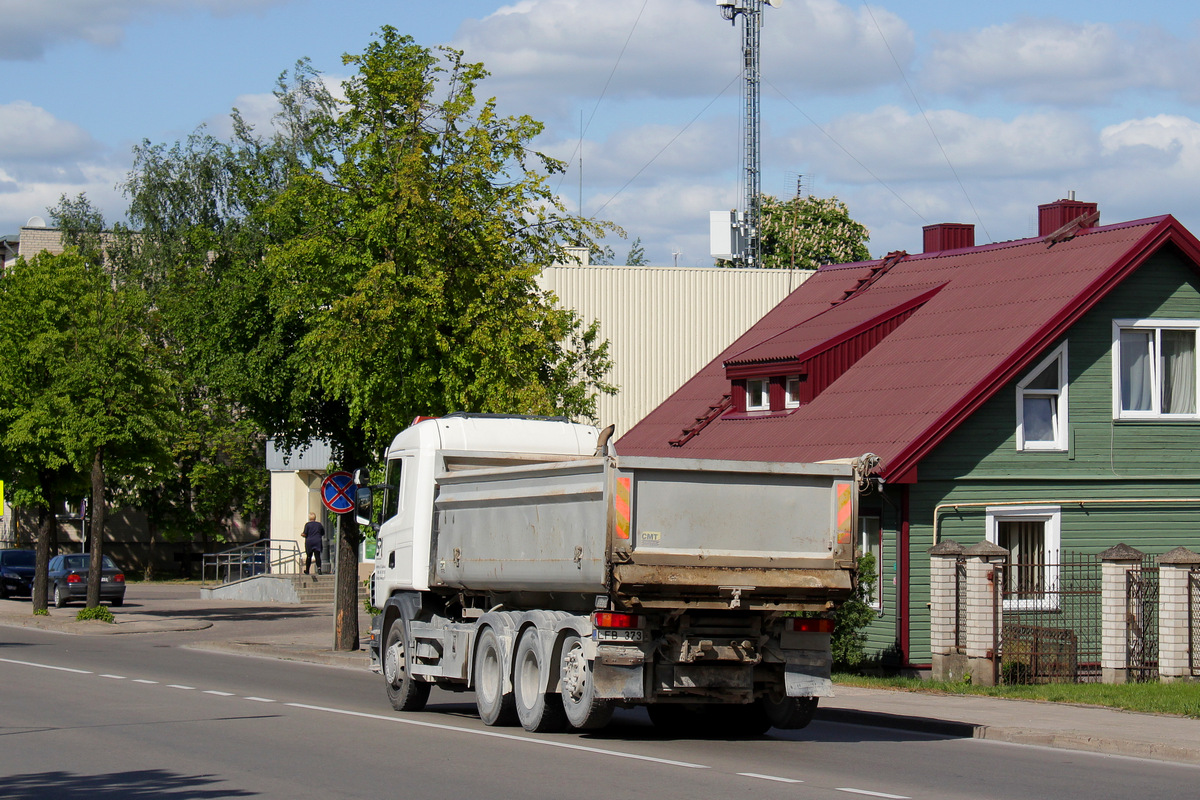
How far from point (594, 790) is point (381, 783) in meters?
1.54

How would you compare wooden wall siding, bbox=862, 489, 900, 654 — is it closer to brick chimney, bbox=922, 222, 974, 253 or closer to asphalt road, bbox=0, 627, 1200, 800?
asphalt road, bbox=0, 627, 1200, 800

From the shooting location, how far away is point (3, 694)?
17.6m

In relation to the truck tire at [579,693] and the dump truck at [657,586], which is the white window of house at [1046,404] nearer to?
the dump truck at [657,586]

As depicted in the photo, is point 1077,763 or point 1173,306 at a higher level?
point 1173,306

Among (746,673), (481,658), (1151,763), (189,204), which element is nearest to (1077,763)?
(1151,763)

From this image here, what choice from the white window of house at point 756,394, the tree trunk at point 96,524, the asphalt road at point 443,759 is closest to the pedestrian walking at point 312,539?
the tree trunk at point 96,524

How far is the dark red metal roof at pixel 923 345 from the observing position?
22.6 metres

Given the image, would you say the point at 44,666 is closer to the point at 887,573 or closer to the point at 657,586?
the point at 887,573

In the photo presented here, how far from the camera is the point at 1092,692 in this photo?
1783cm

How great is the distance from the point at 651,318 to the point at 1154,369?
18.2 meters

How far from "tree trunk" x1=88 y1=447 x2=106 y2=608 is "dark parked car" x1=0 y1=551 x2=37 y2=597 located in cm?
1183

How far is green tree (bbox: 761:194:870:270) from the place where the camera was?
68.7 metres

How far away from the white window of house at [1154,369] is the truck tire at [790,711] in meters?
11.9

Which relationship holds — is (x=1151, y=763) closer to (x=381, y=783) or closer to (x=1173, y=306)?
(x=381, y=783)
